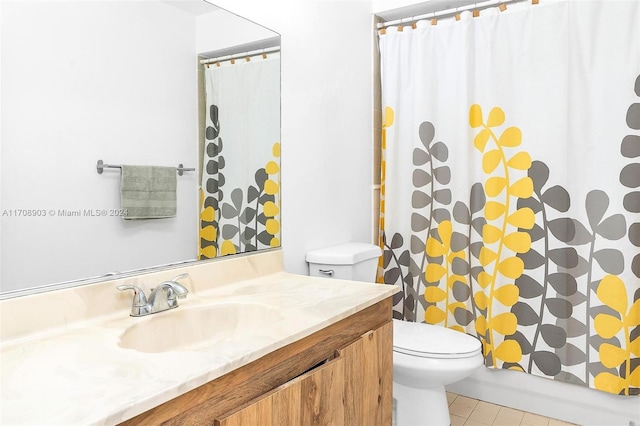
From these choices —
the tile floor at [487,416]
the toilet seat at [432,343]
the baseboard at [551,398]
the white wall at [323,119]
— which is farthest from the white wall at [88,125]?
the baseboard at [551,398]

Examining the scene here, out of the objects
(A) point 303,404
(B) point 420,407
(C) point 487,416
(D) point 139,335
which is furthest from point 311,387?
(C) point 487,416

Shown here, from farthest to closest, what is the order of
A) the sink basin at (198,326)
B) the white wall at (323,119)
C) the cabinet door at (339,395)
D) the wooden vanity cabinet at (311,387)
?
the white wall at (323,119)
the sink basin at (198,326)
the cabinet door at (339,395)
the wooden vanity cabinet at (311,387)

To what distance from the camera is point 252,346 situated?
0.92m

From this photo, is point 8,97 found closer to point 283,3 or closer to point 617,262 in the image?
point 283,3

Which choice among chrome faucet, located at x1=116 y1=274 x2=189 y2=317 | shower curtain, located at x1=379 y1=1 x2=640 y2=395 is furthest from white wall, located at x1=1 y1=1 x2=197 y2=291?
shower curtain, located at x1=379 y1=1 x2=640 y2=395

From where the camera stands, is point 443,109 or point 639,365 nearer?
point 639,365

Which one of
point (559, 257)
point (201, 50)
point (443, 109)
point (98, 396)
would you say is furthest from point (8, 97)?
point (559, 257)

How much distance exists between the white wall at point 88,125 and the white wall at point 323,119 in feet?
1.25

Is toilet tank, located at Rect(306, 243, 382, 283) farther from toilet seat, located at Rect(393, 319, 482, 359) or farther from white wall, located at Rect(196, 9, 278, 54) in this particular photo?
white wall, located at Rect(196, 9, 278, 54)

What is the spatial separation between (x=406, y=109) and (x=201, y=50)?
4.62 ft

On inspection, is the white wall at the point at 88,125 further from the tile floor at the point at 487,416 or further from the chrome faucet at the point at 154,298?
the tile floor at the point at 487,416

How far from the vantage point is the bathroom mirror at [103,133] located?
1034mm

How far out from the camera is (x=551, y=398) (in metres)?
2.24

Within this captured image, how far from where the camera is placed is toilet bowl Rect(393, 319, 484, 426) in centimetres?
178
